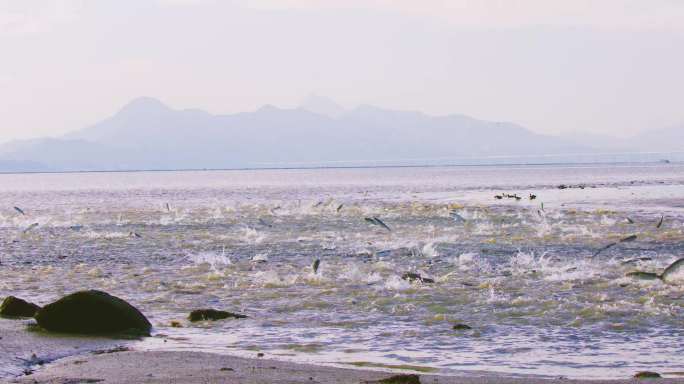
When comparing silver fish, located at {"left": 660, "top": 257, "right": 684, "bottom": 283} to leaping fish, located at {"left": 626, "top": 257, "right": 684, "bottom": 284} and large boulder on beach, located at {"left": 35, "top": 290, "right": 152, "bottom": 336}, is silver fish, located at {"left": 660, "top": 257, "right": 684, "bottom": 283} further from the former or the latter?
large boulder on beach, located at {"left": 35, "top": 290, "right": 152, "bottom": 336}

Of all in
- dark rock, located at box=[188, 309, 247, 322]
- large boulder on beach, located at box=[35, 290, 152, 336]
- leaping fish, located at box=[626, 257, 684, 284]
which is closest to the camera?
large boulder on beach, located at box=[35, 290, 152, 336]

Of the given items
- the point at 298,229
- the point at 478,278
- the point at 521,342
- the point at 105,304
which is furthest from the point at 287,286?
the point at 298,229

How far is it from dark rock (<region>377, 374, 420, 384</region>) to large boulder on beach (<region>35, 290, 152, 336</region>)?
5683 mm

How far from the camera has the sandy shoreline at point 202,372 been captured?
418 inches

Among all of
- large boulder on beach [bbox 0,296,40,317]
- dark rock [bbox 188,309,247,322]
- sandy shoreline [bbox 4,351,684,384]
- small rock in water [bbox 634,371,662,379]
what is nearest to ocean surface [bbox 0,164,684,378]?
small rock in water [bbox 634,371,662,379]

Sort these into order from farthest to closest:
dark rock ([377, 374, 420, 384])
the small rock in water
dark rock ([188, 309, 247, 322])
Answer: dark rock ([188, 309, 247, 322]), the small rock in water, dark rock ([377, 374, 420, 384])

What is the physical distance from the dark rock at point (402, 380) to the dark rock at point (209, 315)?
643 cm

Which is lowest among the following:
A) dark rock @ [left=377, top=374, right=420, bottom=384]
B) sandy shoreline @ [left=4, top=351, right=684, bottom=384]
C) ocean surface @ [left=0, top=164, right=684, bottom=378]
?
ocean surface @ [left=0, top=164, right=684, bottom=378]

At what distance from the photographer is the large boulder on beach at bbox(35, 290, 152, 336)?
14578mm

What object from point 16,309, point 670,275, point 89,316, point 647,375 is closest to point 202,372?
point 89,316

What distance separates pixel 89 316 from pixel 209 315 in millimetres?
2460

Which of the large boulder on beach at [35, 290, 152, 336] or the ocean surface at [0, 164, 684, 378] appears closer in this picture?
the ocean surface at [0, 164, 684, 378]

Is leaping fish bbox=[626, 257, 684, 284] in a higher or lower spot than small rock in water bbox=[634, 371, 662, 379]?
higher

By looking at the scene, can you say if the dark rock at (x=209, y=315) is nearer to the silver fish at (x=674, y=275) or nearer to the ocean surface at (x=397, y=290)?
the ocean surface at (x=397, y=290)
